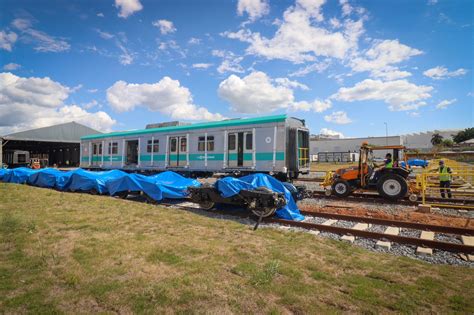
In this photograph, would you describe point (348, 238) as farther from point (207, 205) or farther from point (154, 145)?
point (154, 145)

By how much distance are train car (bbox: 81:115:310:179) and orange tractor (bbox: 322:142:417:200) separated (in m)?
1.82

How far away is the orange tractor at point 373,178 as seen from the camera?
1065 centimetres

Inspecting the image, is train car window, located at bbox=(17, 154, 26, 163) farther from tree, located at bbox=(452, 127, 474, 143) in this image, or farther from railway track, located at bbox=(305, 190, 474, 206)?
tree, located at bbox=(452, 127, 474, 143)

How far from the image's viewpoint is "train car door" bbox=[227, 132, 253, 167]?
13.1 m

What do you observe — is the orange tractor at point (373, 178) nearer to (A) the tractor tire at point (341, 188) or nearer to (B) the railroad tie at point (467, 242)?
(A) the tractor tire at point (341, 188)

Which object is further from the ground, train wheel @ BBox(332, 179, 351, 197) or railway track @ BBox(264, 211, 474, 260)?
train wheel @ BBox(332, 179, 351, 197)

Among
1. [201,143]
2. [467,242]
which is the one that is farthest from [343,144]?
[467,242]

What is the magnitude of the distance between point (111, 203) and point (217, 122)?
630cm

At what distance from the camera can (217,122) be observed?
1412 centimetres

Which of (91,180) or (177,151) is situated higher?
(177,151)

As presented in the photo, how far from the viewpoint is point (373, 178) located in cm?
1134

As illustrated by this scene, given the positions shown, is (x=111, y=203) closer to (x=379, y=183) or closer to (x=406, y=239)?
(x=406, y=239)

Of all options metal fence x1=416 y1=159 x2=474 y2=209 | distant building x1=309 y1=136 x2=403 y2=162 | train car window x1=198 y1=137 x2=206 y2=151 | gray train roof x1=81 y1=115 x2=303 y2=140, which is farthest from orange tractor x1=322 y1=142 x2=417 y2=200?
distant building x1=309 y1=136 x2=403 y2=162

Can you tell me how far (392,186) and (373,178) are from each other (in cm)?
77
